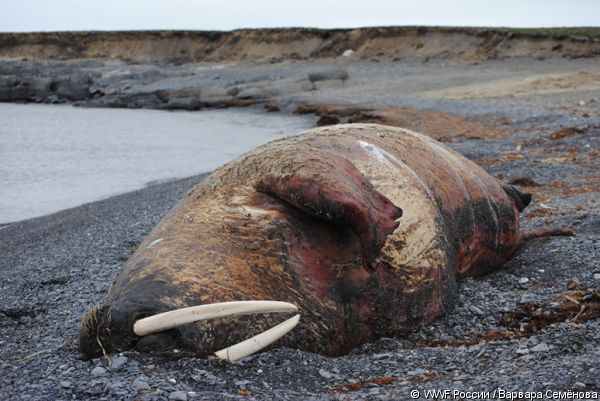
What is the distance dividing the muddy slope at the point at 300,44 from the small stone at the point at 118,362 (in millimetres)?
31762

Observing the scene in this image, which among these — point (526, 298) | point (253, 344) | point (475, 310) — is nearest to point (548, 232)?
point (526, 298)

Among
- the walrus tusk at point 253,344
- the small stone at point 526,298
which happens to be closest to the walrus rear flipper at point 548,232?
the small stone at point 526,298

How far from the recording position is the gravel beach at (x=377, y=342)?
134 inches

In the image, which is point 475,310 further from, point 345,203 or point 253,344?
point 253,344

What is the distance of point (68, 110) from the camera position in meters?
36.0

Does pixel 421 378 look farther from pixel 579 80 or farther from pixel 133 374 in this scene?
pixel 579 80

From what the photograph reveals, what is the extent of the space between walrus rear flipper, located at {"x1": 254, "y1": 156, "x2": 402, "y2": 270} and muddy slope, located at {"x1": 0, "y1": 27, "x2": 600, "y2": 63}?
101 feet

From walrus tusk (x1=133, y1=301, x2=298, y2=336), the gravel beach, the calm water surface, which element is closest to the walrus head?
walrus tusk (x1=133, y1=301, x2=298, y2=336)

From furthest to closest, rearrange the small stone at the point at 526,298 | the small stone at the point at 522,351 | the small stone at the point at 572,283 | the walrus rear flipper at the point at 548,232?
the walrus rear flipper at the point at 548,232, the small stone at the point at 572,283, the small stone at the point at 526,298, the small stone at the point at 522,351

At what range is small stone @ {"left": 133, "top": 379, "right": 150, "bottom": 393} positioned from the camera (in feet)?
10.7

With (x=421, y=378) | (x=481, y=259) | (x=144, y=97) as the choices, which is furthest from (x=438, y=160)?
(x=144, y=97)

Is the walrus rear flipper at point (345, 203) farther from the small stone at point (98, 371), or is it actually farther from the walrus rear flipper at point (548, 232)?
the walrus rear flipper at point (548, 232)

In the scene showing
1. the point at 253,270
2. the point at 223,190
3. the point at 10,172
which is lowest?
the point at 10,172

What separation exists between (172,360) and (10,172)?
46.7 ft
